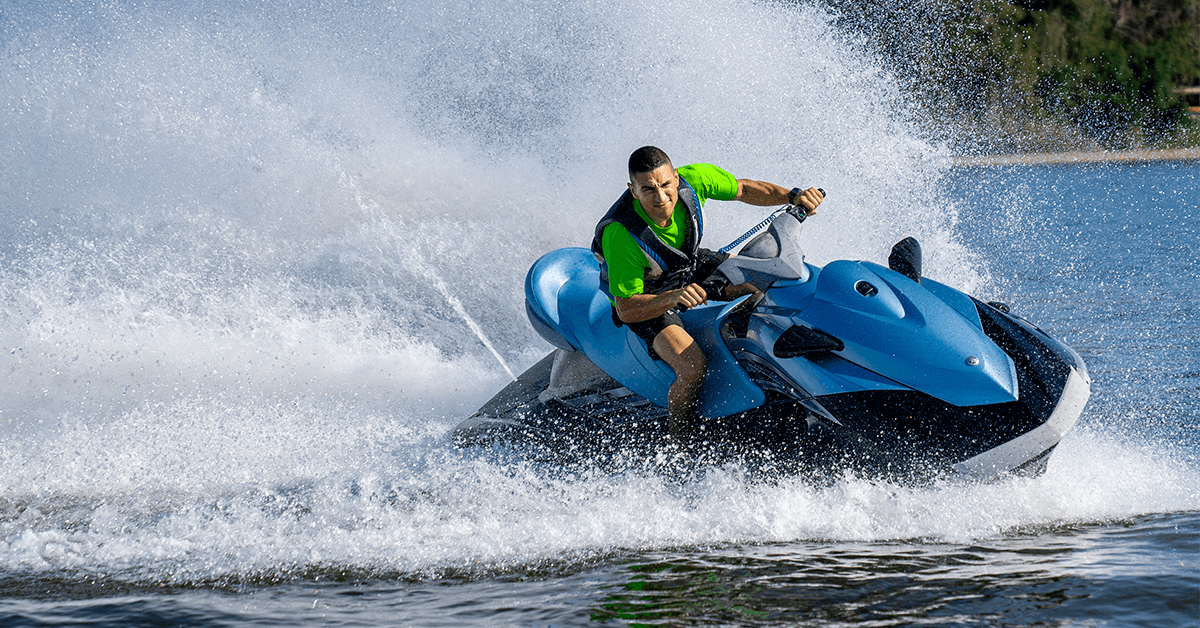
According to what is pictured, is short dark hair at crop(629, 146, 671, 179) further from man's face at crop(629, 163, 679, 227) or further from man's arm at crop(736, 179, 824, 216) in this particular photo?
man's arm at crop(736, 179, 824, 216)

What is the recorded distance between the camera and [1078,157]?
33062mm

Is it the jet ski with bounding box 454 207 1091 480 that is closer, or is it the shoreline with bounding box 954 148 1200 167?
the jet ski with bounding box 454 207 1091 480

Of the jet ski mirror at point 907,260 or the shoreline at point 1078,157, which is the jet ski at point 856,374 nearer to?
the jet ski mirror at point 907,260

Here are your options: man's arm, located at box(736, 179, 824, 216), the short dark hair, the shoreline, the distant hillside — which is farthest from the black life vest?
the distant hillside

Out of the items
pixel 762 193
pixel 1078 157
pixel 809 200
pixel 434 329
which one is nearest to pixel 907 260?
pixel 809 200

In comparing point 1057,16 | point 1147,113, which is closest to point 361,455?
point 1147,113

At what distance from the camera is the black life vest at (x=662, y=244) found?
3.24m

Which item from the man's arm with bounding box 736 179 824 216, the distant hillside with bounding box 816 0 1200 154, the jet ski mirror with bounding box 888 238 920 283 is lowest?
the jet ski mirror with bounding box 888 238 920 283

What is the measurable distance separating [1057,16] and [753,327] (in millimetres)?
48624

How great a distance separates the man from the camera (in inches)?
126

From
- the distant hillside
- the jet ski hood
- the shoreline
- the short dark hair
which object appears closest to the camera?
the jet ski hood

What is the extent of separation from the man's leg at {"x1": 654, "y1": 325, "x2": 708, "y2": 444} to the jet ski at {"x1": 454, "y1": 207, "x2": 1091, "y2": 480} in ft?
0.21

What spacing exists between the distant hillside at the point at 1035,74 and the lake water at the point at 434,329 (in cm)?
2431

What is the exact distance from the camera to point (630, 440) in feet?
12.4
